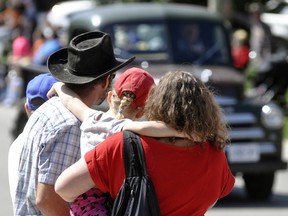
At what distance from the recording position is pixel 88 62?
4.19 meters

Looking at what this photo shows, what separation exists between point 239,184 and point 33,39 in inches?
525

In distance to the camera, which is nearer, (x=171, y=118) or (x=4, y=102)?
(x=171, y=118)

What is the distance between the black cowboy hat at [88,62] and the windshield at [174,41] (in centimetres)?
749

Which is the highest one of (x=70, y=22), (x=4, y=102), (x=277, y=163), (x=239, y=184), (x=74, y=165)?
(x=74, y=165)

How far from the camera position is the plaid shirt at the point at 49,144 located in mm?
4043

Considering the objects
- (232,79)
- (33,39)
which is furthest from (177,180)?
(33,39)

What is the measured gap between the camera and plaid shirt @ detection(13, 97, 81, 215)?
404cm

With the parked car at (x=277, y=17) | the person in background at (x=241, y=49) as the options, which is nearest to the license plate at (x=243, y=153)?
the person in background at (x=241, y=49)

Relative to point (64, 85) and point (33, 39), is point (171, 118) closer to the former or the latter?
point (64, 85)

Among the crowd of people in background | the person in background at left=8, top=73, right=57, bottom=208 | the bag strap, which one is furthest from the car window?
the bag strap

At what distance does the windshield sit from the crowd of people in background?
165 inches

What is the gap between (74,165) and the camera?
3.78 metres

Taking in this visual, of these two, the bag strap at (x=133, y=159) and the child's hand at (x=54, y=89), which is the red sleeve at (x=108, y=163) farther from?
the child's hand at (x=54, y=89)

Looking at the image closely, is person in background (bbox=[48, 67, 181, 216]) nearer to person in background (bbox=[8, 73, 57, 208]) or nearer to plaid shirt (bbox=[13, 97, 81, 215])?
plaid shirt (bbox=[13, 97, 81, 215])
